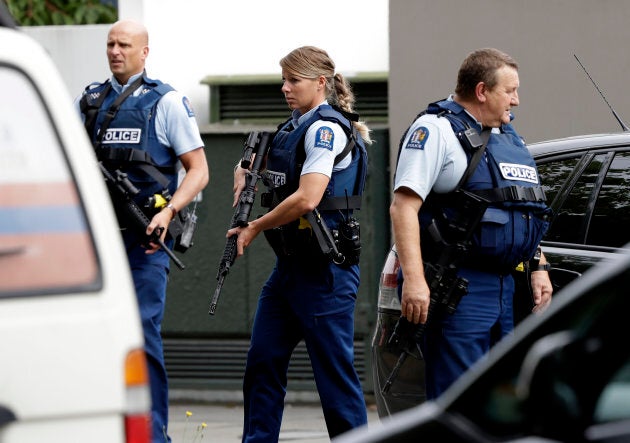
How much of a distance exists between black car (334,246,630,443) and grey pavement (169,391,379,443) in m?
4.31

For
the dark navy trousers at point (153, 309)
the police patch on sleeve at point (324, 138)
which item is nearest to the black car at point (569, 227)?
the police patch on sleeve at point (324, 138)

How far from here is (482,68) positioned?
5094mm

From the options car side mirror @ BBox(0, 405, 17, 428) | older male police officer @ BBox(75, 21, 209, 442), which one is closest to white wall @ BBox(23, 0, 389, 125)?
older male police officer @ BBox(75, 21, 209, 442)

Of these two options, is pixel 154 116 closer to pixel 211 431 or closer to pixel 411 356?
pixel 411 356

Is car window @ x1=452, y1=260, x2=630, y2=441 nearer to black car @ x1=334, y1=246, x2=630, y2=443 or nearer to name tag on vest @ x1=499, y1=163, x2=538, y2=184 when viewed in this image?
black car @ x1=334, y1=246, x2=630, y2=443

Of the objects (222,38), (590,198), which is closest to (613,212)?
(590,198)

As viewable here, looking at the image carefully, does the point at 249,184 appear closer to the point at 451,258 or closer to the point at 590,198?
the point at 451,258

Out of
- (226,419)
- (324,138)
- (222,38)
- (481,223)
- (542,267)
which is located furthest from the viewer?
(222,38)

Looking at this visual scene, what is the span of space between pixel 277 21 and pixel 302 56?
3242mm

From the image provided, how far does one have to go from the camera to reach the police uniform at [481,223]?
498 cm

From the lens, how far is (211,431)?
7.74 m

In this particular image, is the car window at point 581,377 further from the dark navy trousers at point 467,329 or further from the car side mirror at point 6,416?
the dark navy trousers at point 467,329

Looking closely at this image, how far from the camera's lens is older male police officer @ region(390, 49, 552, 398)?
4969mm

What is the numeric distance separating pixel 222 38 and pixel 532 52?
200 cm
